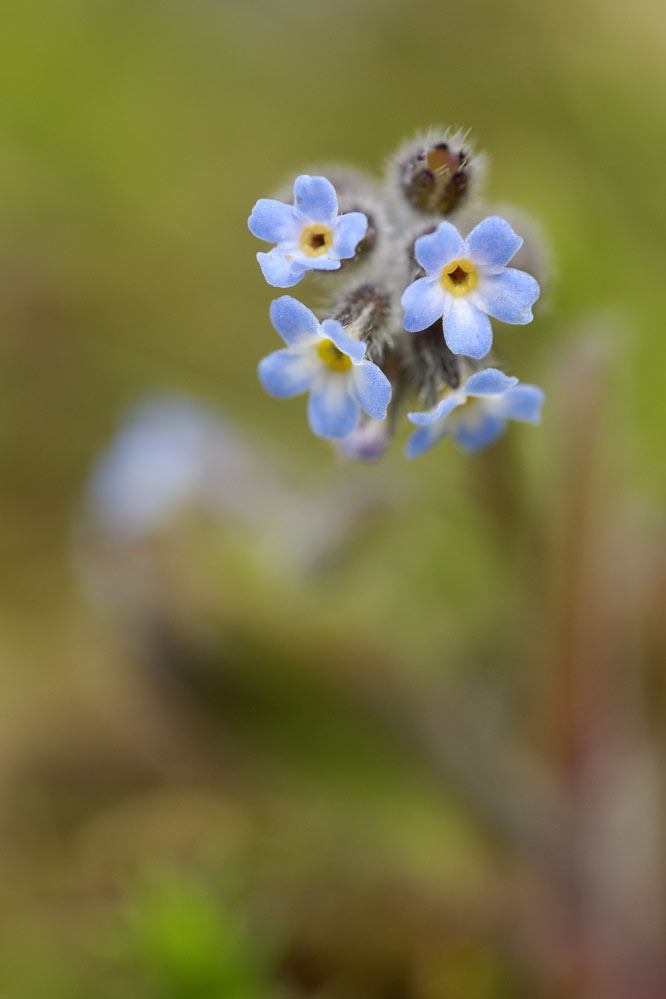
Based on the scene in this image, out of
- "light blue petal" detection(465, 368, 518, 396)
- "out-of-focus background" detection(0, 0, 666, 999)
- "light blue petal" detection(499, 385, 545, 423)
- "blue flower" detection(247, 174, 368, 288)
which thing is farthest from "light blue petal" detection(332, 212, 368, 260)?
"out-of-focus background" detection(0, 0, 666, 999)

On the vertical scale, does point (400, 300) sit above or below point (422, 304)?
above

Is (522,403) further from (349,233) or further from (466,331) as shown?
(349,233)

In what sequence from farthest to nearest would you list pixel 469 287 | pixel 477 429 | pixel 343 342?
1. pixel 477 429
2. pixel 469 287
3. pixel 343 342

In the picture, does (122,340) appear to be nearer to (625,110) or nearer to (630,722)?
(625,110)

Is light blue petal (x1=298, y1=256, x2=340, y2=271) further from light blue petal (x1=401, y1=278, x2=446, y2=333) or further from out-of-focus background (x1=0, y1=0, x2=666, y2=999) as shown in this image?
out-of-focus background (x1=0, y1=0, x2=666, y2=999)

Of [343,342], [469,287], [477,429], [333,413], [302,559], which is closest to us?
[343,342]

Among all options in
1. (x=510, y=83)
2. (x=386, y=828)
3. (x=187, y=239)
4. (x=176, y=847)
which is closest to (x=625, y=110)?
(x=510, y=83)

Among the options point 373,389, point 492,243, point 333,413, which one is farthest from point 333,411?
point 492,243
